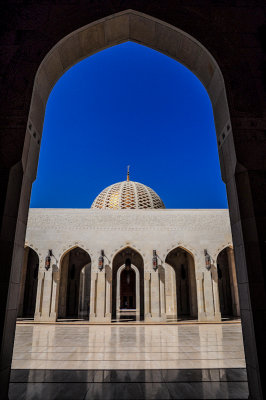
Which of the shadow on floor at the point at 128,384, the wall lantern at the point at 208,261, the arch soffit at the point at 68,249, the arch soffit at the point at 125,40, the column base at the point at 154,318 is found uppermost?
the arch soffit at the point at 125,40

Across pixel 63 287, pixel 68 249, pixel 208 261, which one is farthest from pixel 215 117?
pixel 63 287

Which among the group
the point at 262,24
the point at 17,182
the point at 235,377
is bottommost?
the point at 235,377

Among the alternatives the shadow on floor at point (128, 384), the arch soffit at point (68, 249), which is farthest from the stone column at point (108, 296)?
the shadow on floor at point (128, 384)

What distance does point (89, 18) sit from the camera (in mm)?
3330

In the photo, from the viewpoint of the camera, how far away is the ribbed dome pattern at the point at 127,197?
18.2 m

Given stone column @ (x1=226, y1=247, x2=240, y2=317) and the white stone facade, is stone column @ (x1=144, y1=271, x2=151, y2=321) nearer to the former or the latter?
the white stone facade

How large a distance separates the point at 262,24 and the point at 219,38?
558 mm

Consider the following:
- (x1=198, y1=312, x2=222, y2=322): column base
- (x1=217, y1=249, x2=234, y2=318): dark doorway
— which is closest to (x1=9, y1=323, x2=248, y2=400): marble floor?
(x1=198, y1=312, x2=222, y2=322): column base

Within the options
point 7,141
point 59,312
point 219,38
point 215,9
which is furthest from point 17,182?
point 59,312

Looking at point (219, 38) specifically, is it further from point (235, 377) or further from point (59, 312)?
point (59, 312)

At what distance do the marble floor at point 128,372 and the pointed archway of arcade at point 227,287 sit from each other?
933cm

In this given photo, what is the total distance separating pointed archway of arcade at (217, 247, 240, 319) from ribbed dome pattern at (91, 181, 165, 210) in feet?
19.2

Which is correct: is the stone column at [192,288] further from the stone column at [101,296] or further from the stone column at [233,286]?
the stone column at [101,296]

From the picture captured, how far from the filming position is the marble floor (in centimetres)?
277
